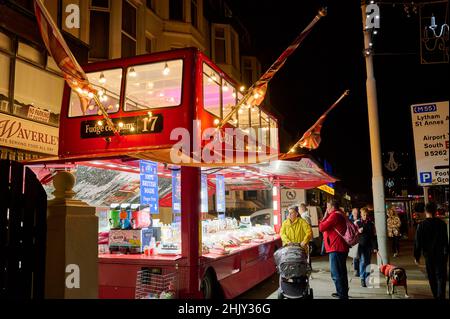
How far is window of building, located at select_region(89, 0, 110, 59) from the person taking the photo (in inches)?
626

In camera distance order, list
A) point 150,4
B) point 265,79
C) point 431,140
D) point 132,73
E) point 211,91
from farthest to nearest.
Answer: point 150,4, point 211,91, point 132,73, point 431,140, point 265,79

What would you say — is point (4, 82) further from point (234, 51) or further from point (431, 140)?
point (234, 51)

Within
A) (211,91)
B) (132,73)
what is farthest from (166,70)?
(211,91)

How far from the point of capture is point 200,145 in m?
7.68

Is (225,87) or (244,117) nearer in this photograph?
(225,87)

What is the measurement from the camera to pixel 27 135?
12.0 metres

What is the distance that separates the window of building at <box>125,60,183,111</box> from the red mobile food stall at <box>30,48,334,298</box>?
0.02 metres

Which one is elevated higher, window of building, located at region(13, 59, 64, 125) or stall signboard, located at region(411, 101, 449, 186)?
window of building, located at region(13, 59, 64, 125)

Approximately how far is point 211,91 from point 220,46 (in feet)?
67.0

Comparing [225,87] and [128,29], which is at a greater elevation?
[128,29]

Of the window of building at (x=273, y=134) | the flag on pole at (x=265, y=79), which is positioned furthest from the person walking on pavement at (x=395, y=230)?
the flag on pole at (x=265, y=79)


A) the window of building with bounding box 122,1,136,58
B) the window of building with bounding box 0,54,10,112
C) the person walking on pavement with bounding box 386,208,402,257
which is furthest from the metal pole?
the window of building with bounding box 122,1,136,58

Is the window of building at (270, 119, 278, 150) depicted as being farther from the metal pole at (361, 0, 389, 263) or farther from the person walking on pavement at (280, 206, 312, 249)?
the person walking on pavement at (280, 206, 312, 249)
